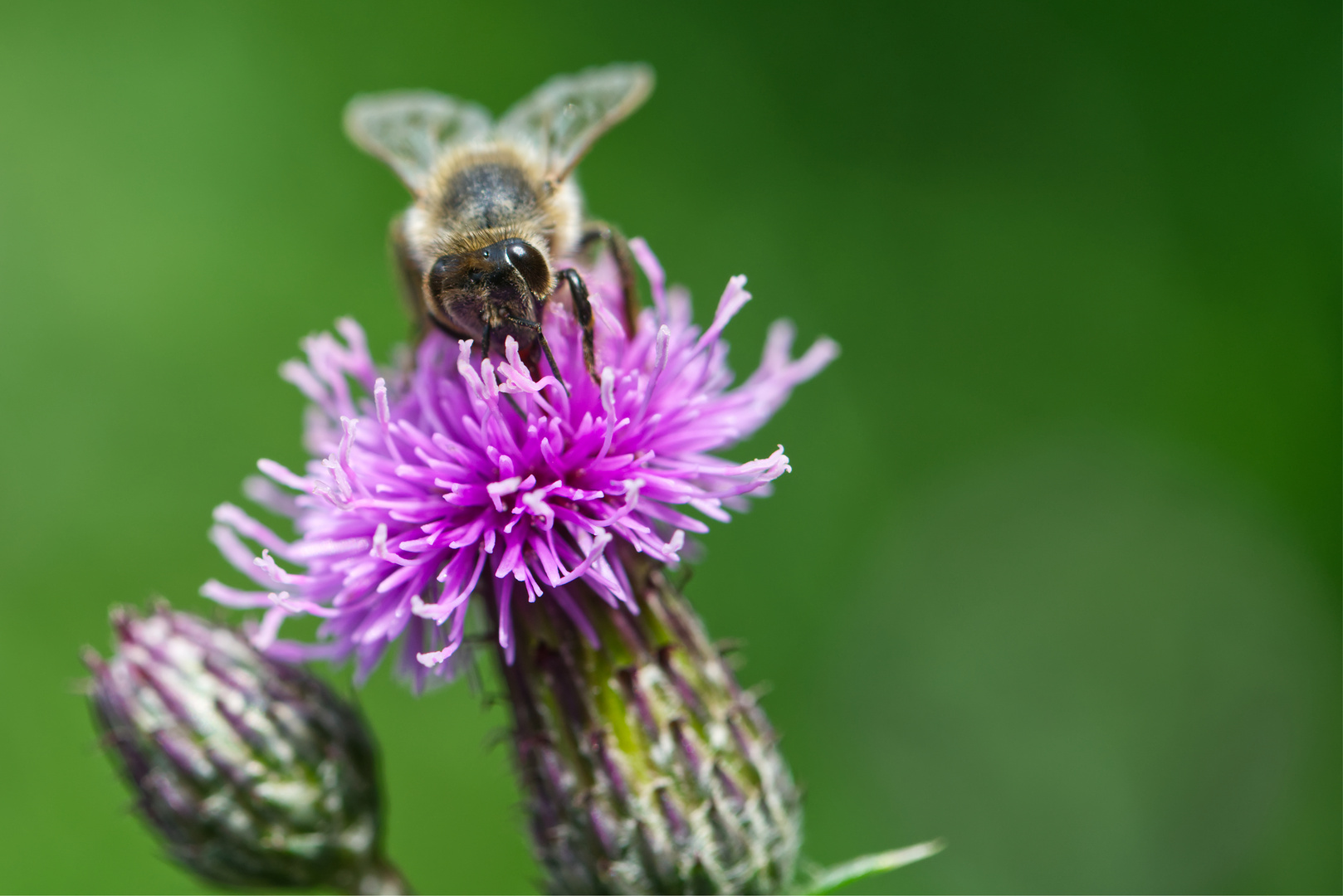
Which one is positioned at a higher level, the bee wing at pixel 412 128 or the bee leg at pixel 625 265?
the bee wing at pixel 412 128

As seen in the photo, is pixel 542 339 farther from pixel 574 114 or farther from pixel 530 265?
pixel 574 114

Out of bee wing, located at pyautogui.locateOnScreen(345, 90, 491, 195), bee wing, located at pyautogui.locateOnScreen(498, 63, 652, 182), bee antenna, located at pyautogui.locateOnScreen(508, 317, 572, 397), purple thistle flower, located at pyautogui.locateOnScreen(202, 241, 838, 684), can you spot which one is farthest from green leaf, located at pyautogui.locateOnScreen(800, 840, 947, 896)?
bee wing, located at pyautogui.locateOnScreen(345, 90, 491, 195)

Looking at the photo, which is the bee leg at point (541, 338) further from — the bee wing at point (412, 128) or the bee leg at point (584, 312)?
the bee wing at point (412, 128)

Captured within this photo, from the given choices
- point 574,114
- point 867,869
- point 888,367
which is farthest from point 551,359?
point 888,367

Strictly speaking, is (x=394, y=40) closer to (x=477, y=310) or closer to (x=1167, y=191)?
(x=1167, y=191)

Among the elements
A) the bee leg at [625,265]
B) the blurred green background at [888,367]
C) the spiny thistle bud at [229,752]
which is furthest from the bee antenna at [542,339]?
the blurred green background at [888,367]
